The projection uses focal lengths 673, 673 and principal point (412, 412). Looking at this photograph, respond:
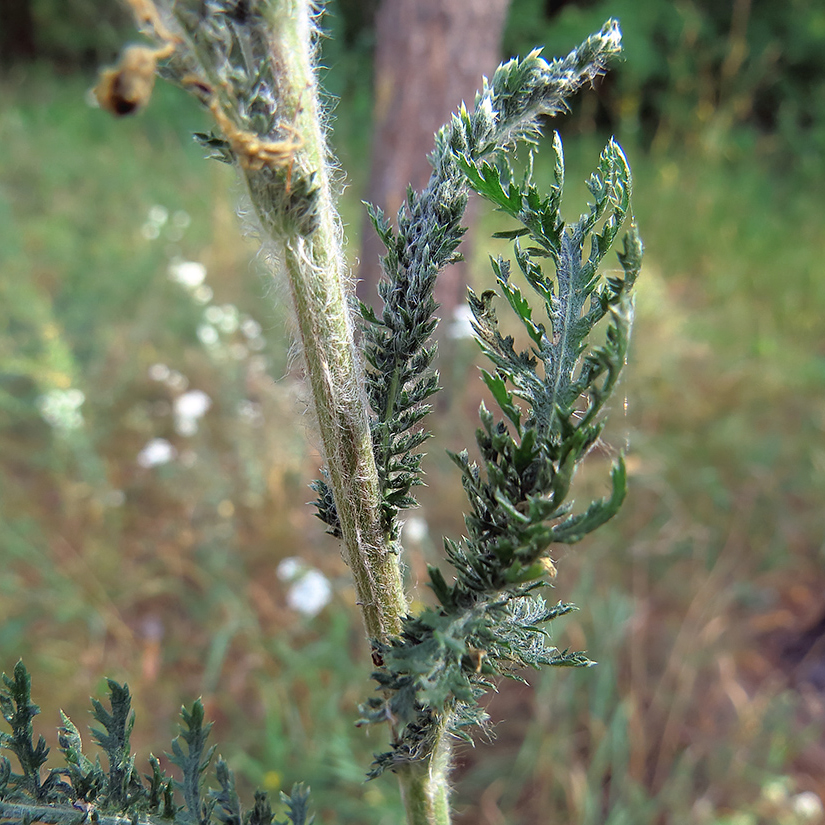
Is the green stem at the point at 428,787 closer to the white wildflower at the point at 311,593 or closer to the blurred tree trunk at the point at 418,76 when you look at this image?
the white wildflower at the point at 311,593

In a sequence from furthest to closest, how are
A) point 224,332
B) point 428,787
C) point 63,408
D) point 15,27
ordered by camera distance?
1. point 15,27
2. point 224,332
3. point 63,408
4. point 428,787

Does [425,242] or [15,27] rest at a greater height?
[15,27]

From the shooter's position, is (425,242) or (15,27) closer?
(425,242)

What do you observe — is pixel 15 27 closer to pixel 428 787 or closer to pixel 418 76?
pixel 418 76

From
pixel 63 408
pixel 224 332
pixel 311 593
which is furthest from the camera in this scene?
pixel 224 332

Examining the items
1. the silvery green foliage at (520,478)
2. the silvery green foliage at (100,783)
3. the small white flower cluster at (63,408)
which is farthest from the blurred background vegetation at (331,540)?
the silvery green foliage at (100,783)

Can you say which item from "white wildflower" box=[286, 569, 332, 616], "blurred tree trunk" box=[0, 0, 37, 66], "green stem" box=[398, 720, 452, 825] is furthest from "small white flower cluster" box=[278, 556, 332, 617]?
"blurred tree trunk" box=[0, 0, 37, 66]

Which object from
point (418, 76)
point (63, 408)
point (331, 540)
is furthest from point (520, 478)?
point (418, 76)
